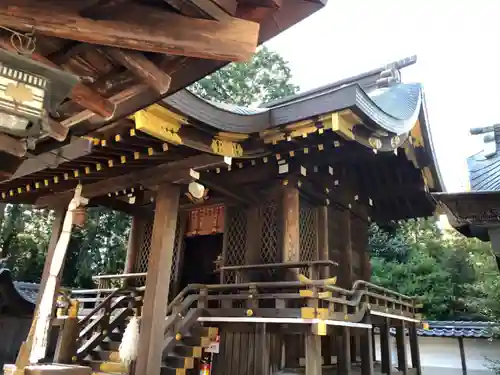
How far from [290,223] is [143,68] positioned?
17.2ft

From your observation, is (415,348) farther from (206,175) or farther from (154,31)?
(154,31)

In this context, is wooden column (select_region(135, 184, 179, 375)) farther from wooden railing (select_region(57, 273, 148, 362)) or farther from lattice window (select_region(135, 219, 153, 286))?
lattice window (select_region(135, 219, 153, 286))

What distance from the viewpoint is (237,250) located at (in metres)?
8.25

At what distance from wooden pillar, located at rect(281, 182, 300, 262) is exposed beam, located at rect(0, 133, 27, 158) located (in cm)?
518

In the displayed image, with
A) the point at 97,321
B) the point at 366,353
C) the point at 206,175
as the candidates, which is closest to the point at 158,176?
Result: the point at 206,175

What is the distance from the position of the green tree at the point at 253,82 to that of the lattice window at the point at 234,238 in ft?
36.8

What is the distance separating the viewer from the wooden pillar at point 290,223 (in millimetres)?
7316

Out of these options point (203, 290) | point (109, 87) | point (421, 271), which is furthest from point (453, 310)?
point (109, 87)

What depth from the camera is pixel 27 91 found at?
2.35 metres

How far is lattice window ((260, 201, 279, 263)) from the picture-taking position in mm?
7750

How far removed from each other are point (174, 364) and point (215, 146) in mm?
3191

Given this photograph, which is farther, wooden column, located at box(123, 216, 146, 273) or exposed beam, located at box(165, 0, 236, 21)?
wooden column, located at box(123, 216, 146, 273)

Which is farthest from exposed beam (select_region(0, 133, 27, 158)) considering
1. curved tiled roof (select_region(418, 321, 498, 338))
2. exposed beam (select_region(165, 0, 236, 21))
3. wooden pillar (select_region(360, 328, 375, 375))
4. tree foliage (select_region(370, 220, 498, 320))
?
tree foliage (select_region(370, 220, 498, 320))

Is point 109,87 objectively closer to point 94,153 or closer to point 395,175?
point 94,153
